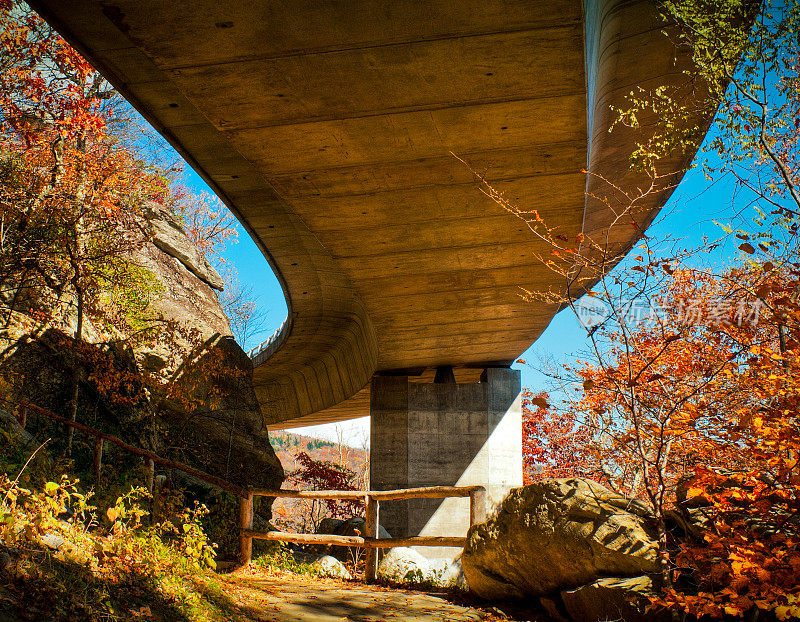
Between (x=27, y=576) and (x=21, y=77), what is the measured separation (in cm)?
867

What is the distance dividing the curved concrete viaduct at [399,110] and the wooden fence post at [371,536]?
3230 millimetres

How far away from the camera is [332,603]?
6.36 metres

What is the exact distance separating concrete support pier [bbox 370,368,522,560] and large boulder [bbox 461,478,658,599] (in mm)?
7463

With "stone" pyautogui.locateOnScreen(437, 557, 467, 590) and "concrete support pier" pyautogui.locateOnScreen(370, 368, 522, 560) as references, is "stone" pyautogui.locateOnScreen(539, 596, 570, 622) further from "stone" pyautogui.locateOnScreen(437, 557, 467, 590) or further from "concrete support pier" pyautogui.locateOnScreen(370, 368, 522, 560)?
"concrete support pier" pyautogui.locateOnScreen(370, 368, 522, 560)

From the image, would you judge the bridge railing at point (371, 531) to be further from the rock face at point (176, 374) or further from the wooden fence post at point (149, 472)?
the rock face at point (176, 374)

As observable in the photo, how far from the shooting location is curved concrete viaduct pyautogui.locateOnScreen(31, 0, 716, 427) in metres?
4.16

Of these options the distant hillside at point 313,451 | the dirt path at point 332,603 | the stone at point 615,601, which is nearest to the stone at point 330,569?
the dirt path at point 332,603

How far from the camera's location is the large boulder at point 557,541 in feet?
18.7

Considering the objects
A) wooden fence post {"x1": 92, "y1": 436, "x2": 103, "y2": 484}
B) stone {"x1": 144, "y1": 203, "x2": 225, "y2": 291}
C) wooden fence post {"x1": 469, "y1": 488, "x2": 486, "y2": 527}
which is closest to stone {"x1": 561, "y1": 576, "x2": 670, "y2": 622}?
wooden fence post {"x1": 469, "y1": 488, "x2": 486, "y2": 527}

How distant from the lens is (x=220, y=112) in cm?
493

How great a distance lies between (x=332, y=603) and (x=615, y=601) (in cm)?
279

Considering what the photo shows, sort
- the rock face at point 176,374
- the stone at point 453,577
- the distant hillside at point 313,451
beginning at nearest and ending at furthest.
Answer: the stone at point 453,577 < the rock face at point 176,374 < the distant hillside at point 313,451

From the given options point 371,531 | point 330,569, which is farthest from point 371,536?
point 330,569

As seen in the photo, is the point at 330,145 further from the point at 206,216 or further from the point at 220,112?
the point at 206,216
